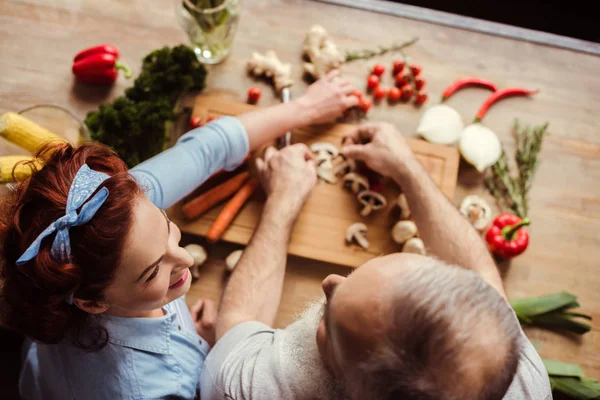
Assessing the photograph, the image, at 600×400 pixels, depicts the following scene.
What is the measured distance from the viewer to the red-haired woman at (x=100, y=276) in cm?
86

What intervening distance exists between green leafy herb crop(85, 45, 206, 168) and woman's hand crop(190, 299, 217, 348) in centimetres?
47

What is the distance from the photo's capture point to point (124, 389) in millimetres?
1098

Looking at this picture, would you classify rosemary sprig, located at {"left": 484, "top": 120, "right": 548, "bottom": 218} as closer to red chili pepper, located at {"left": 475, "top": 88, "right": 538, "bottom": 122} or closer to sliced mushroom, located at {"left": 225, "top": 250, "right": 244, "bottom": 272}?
red chili pepper, located at {"left": 475, "top": 88, "right": 538, "bottom": 122}

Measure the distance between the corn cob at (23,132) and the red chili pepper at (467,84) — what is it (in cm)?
123

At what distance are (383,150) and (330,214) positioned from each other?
0.26m

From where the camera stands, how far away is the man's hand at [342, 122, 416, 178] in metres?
1.51

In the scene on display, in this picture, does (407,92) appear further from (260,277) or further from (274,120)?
(260,277)

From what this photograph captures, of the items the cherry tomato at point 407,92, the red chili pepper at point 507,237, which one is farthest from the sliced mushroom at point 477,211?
the cherry tomato at point 407,92

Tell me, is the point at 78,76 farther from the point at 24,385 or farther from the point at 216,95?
the point at 24,385

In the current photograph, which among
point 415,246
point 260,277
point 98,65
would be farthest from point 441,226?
point 98,65

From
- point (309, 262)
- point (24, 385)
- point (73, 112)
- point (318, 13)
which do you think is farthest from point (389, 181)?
point (24, 385)

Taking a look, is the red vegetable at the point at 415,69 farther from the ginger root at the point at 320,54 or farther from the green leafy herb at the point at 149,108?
the green leafy herb at the point at 149,108

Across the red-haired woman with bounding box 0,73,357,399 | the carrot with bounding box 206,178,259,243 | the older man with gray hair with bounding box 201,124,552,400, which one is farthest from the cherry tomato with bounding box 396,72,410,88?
the red-haired woman with bounding box 0,73,357,399

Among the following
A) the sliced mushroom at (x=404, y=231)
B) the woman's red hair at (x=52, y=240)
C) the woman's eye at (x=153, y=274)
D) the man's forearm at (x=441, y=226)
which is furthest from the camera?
the sliced mushroom at (x=404, y=231)
